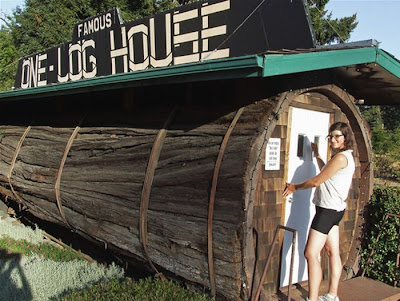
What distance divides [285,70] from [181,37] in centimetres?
367

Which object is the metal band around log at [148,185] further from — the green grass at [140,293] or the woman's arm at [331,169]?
the woman's arm at [331,169]

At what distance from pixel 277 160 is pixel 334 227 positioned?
885mm

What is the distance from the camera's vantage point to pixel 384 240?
15.5 ft

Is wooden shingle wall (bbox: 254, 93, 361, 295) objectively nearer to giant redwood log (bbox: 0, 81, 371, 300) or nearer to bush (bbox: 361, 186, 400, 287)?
giant redwood log (bbox: 0, 81, 371, 300)

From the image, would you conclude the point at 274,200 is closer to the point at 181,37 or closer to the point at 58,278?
the point at 58,278

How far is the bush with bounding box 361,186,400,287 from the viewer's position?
4.64 m

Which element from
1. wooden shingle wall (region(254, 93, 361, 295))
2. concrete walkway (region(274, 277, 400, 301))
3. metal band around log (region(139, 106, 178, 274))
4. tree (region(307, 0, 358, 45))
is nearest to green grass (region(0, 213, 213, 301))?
metal band around log (region(139, 106, 178, 274))

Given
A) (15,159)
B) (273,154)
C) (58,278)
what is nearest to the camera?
(273,154)

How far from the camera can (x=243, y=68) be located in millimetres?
2941

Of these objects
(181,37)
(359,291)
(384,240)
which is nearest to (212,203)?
(359,291)

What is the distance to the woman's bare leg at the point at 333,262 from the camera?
12.5 ft

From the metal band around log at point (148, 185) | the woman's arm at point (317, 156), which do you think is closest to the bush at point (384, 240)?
the woman's arm at point (317, 156)

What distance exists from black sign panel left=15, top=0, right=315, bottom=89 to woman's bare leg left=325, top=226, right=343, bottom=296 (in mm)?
2178

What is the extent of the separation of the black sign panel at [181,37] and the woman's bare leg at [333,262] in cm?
218
